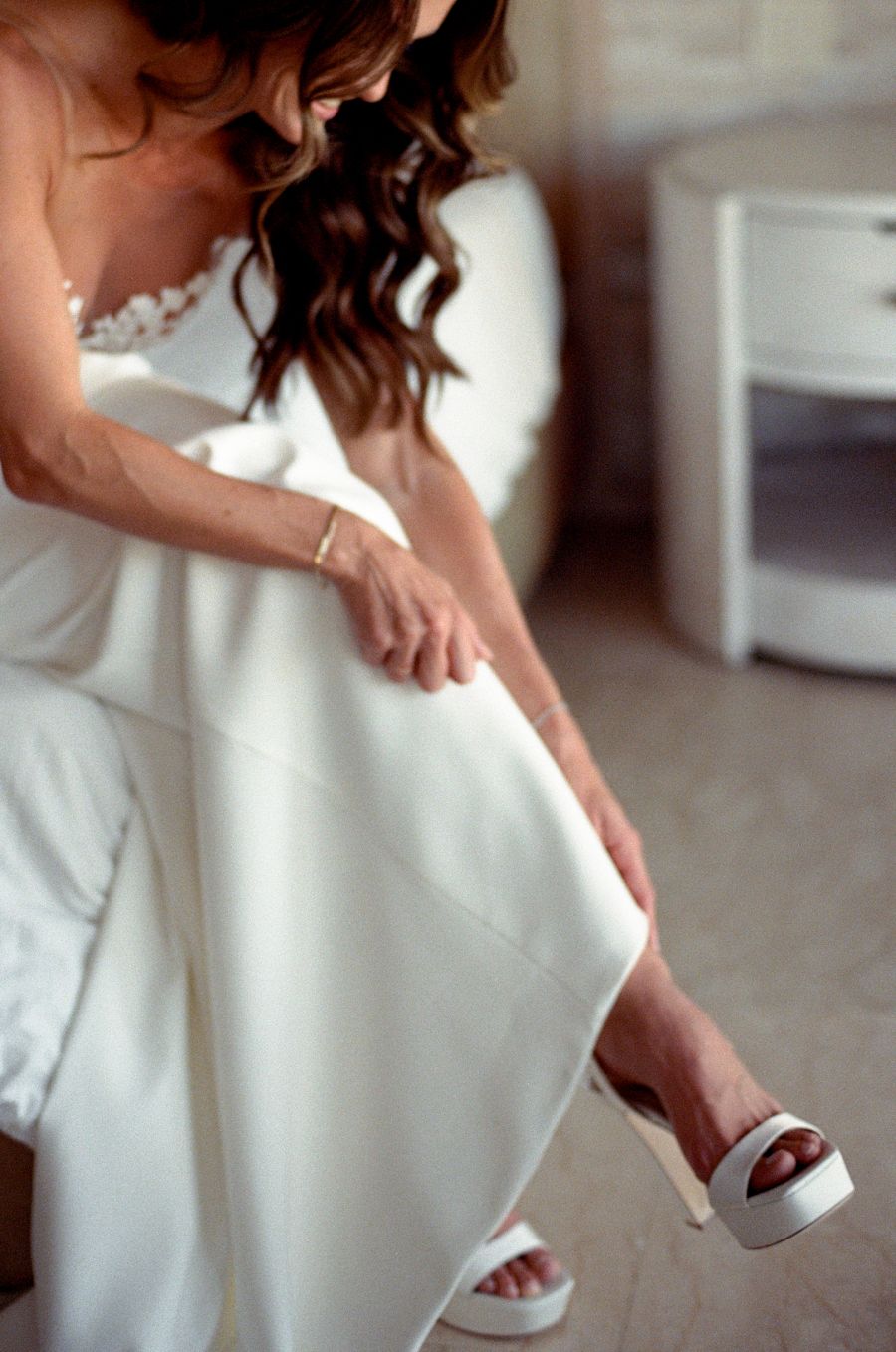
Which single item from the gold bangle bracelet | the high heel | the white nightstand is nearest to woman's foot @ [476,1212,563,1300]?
the high heel

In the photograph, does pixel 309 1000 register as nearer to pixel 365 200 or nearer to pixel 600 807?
pixel 600 807

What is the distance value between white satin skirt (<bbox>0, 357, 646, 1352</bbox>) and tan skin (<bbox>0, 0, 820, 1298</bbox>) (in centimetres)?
3

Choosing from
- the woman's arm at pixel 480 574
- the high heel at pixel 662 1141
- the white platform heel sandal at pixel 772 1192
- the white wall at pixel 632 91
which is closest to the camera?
the white platform heel sandal at pixel 772 1192

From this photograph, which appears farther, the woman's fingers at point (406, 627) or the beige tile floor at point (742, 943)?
the beige tile floor at point (742, 943)

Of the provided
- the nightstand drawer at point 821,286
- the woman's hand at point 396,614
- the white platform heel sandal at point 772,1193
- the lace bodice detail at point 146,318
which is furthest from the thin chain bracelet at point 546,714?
the nightstand drawer at point 821,286

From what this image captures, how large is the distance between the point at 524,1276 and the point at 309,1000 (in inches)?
11.5

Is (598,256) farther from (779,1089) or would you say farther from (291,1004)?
(291,1004)

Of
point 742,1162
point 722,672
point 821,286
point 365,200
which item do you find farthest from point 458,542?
point 722,672

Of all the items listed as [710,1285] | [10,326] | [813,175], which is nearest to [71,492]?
[10,326]

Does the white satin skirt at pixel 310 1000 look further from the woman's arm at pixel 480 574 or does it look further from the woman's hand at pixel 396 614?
the woman's arm at pixel 480 574

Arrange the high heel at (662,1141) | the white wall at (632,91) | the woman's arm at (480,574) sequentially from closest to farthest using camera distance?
1. the high heel at (662,1141)
2. the woman's arm at (480,574)
3. the white wall at (632,91)

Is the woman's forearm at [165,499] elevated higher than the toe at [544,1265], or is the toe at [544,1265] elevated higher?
the woman's forearm at [165,499]

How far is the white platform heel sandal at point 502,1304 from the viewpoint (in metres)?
1.09

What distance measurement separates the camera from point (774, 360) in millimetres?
1851
